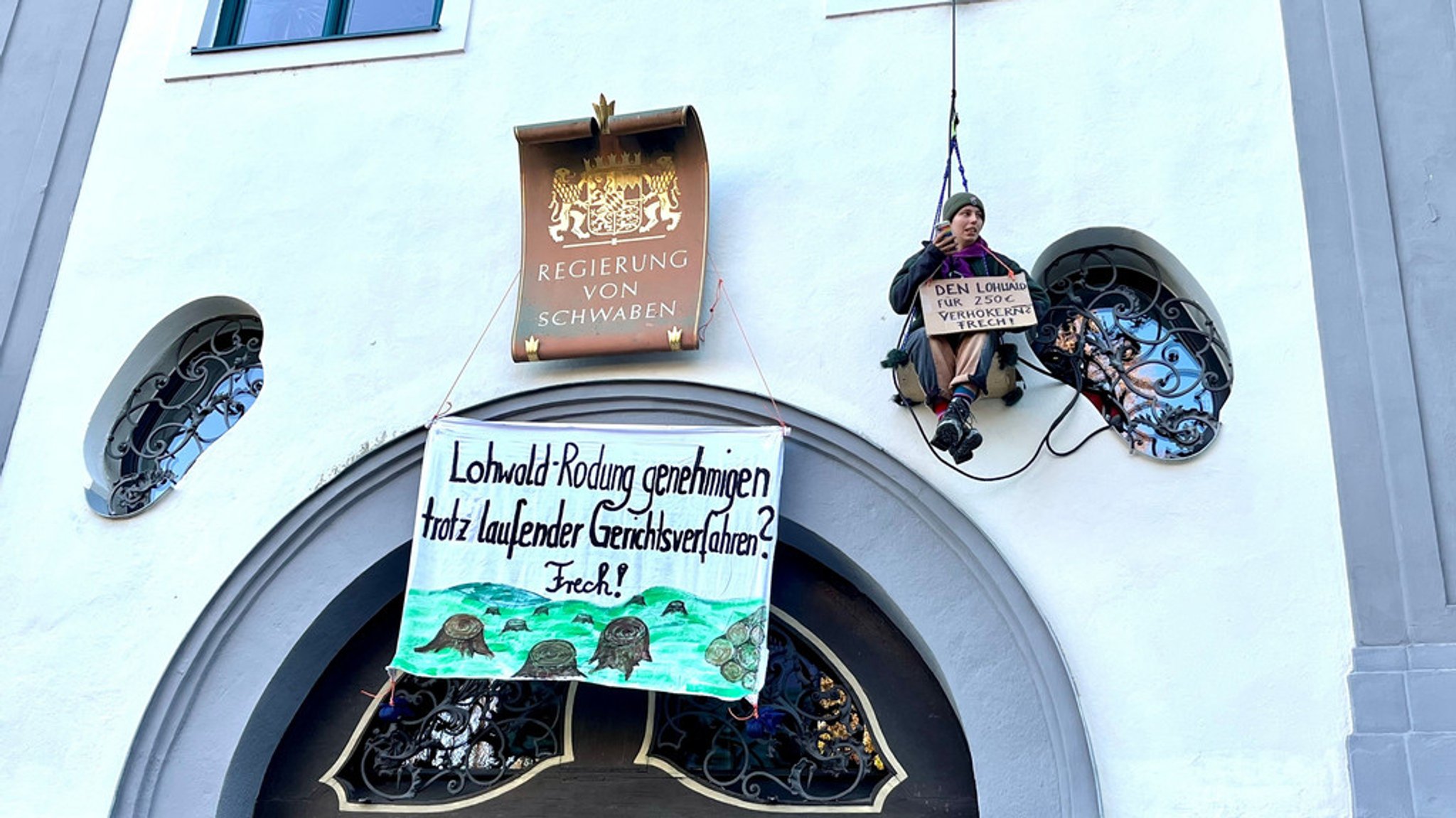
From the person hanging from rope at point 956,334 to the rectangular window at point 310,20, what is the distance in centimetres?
279

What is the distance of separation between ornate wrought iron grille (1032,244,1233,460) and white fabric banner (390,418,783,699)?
125 cm

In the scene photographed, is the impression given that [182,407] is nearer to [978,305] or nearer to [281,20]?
[281,20]

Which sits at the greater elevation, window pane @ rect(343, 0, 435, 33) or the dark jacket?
window pane @ rect(343, 0, 435, 33)

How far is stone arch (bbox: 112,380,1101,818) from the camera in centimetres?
484

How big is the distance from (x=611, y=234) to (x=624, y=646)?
1.76 meters

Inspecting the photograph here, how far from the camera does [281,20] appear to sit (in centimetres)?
695

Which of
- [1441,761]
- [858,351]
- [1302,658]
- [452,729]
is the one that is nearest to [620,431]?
[858,351]

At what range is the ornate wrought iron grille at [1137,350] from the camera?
208 inches

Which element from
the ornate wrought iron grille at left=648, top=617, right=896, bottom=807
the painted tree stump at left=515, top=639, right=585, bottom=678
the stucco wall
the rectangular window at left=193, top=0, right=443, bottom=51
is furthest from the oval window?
the ornate wrought iron grille at left=648, top=617, right=896, bottom=807

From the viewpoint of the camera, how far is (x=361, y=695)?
5.69 m

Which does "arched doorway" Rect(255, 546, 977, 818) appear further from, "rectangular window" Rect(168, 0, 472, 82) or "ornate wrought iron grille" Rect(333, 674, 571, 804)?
"rectangular window" Rect(168, 0, 472, 82)

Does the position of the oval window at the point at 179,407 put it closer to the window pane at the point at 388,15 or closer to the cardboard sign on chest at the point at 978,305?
the window pane at the point at 388,15

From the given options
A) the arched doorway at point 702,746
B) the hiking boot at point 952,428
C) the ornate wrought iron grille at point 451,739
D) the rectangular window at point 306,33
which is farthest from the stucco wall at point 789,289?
the ornate wrought iron grille at point 451,739

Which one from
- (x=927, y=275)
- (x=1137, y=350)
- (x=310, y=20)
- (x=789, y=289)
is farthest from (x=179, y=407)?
(x=1137, y=350)
